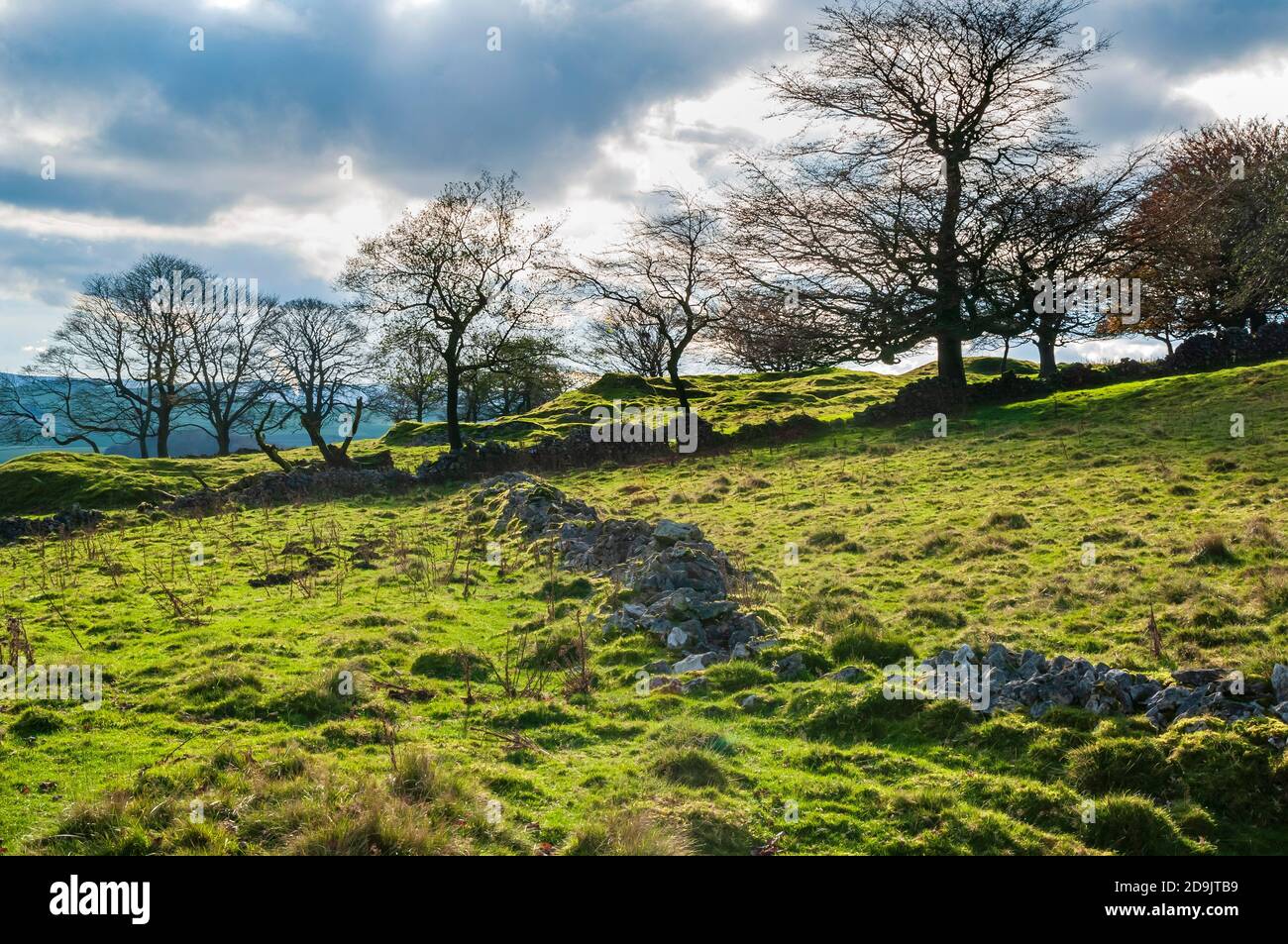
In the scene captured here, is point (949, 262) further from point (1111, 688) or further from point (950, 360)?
point (1111, 688)

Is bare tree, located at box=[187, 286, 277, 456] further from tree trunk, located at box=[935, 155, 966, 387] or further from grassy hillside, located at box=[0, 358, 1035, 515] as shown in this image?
tree trunk, located at box=[935, 155, 966, 387]

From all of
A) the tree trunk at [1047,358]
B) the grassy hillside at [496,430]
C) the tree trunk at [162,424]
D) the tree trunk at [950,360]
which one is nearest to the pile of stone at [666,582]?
the tree trunk at [950,360]

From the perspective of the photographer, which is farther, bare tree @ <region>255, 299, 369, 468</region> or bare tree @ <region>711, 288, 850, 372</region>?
bare tree @ <region>255, 299, 369, 468</region>

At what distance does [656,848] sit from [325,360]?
69.8 m

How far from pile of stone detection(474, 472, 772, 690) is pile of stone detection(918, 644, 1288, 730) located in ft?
9.58

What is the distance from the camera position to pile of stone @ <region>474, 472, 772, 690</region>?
1098 cm

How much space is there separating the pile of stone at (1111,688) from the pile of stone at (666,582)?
2.92 m

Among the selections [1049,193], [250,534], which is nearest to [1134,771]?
[250,534]

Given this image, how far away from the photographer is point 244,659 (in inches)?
424

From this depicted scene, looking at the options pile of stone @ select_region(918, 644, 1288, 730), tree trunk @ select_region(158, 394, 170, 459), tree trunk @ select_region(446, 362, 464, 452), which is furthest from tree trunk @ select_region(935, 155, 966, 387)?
tree trunk @ select_region(158, 394, 170, 459)

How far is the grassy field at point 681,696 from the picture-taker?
6.30 meters
